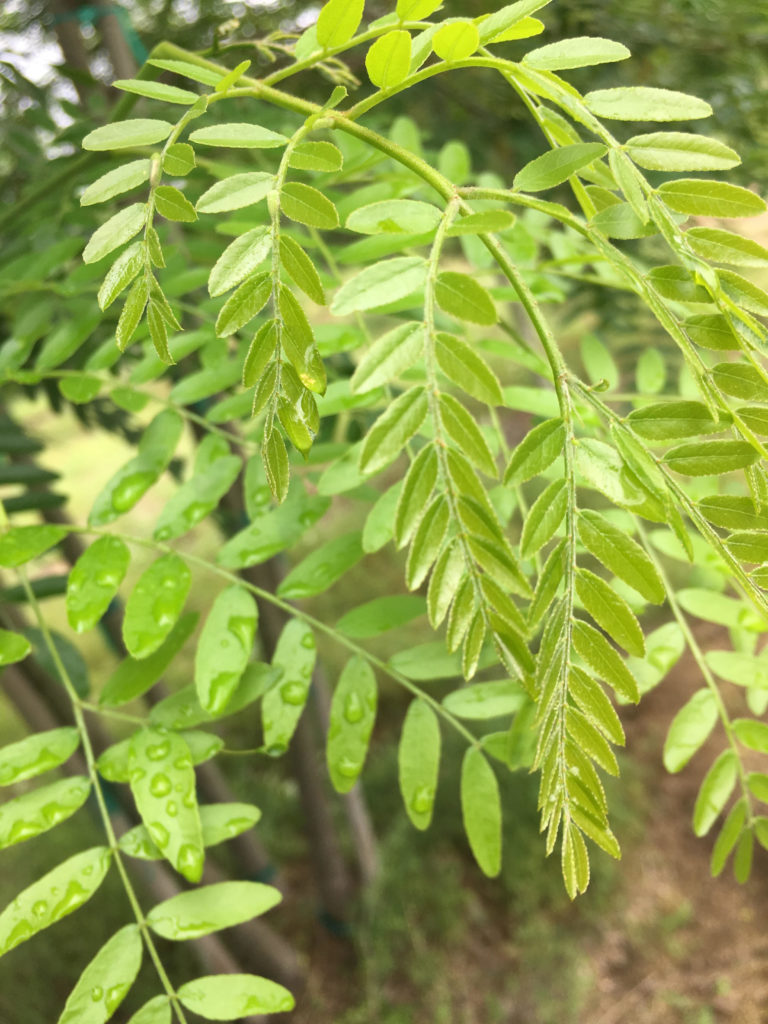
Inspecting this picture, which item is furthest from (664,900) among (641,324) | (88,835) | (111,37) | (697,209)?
(111,37)

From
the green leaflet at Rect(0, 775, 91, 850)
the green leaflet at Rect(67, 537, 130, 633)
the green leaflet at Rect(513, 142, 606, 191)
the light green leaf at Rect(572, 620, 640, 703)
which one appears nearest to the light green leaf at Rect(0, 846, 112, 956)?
the green leaflet at Rect(0, 775, 91, 850)

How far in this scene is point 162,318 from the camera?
0.32m

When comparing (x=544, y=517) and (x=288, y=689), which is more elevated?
(x=544, y=517)

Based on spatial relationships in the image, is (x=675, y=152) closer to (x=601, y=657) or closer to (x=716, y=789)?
(x=601, y=657)

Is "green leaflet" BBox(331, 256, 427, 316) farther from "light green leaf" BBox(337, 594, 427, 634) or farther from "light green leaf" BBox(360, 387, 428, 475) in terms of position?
"light green leaf" BBox(337, 594, 427, 634)

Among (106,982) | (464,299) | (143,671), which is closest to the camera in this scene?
(464,299)

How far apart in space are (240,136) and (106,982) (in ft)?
1.44

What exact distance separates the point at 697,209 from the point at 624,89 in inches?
2.4

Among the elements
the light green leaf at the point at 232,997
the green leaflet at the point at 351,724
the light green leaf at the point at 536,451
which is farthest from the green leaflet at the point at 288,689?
the light green leaf at the point at 536,451

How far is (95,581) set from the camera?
493 millimetres

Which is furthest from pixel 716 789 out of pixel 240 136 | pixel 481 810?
pixel 240 136

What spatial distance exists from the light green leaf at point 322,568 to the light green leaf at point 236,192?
0.26 m

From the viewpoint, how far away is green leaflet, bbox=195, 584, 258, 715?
0.45 m

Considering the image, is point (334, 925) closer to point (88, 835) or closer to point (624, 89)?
point (88, 835)
